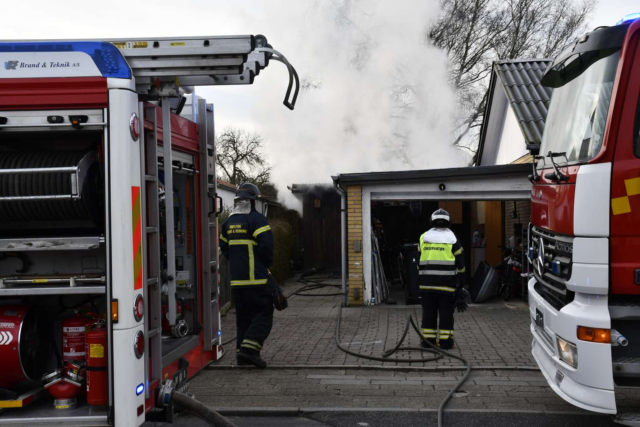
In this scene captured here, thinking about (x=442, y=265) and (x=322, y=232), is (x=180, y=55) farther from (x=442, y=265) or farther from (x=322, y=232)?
(x=322, y=232)

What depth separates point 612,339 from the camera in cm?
384

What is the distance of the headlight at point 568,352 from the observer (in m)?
3.93

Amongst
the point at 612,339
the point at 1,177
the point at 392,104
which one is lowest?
the point at 612,339

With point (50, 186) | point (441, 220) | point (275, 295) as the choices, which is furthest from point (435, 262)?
point (50, 186)

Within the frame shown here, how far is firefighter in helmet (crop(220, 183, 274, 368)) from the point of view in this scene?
647cm

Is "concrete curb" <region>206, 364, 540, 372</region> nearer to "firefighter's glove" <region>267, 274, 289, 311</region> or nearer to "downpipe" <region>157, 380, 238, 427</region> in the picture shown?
"firefighter's glove" <region>267, 274, 289, 311</region>

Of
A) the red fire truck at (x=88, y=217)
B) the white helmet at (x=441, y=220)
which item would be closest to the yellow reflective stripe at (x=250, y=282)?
the red fire truck at (x=88, y=217)

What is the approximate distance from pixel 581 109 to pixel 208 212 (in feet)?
11.9

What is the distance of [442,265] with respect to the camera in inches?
282

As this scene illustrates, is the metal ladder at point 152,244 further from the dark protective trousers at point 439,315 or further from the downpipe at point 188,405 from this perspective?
the dark protective trousers at point 439,315

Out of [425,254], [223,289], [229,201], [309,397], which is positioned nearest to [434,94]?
[229,201]

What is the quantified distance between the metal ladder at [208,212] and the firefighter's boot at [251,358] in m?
0.39

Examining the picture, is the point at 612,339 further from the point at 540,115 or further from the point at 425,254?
the point at 540,115

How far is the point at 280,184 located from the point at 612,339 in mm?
18728
